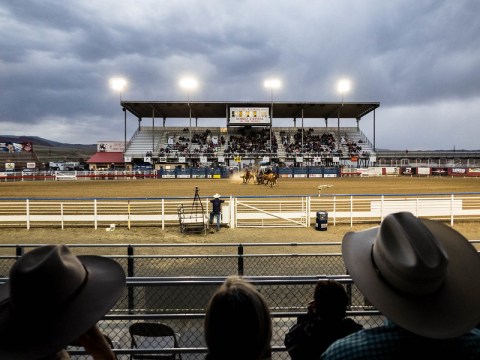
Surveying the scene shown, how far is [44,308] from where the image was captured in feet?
4.82

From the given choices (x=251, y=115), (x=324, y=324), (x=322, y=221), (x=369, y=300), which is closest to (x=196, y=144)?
(x=251, y=115)

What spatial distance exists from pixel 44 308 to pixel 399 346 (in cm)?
146

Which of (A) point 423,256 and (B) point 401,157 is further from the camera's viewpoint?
(B) point 401,157

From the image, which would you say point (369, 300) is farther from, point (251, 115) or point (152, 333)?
point (251, 115)

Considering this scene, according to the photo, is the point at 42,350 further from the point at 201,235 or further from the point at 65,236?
the point at 65,236

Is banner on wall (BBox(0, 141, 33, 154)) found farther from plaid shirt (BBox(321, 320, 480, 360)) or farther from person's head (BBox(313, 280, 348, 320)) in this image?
plaid shirt (BBox(321, 320, 480, 360))

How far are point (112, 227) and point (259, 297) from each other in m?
13.8

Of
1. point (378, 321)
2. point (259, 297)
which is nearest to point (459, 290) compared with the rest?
point (259, 297)

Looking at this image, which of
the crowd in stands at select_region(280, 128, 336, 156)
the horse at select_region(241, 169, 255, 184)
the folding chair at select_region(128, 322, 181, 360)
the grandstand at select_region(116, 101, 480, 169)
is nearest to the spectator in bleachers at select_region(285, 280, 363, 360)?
the folding chair at select_region(128, 322, 181, 360)

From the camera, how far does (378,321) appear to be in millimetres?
4902

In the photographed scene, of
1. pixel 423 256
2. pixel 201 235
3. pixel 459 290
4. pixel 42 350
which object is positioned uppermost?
pixel 423 256

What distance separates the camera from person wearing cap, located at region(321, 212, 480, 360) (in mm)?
1408

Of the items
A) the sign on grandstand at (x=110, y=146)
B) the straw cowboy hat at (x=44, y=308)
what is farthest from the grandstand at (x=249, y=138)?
the straw cowboy hat at (x=44, y=308)

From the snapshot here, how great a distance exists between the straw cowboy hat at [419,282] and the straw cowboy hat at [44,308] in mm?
1236
